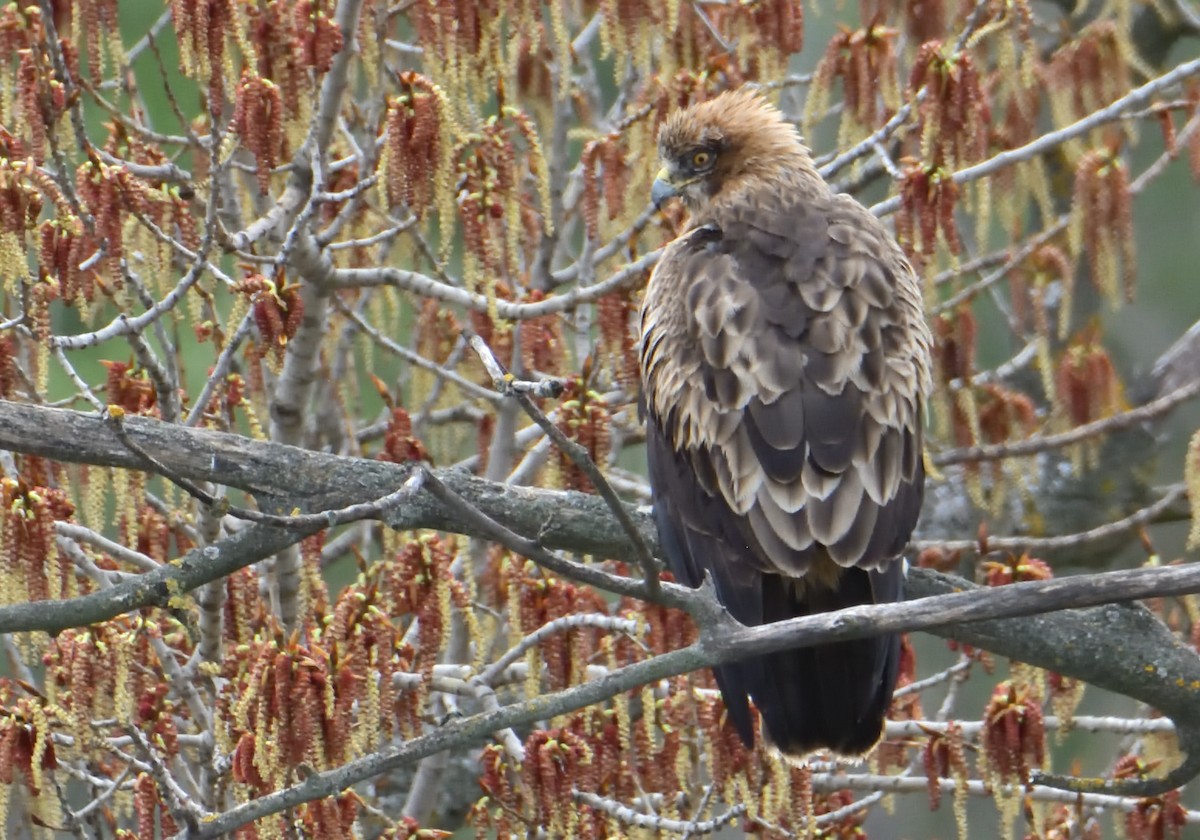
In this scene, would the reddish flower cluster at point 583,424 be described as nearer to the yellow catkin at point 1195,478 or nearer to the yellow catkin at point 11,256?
the yellow catkin at point 11,256

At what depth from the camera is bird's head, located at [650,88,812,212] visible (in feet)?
17.0

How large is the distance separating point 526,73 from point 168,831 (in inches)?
106

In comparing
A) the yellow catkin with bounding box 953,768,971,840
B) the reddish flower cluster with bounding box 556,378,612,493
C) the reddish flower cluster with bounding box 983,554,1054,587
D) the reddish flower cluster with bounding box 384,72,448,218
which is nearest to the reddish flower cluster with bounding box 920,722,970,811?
the yellow catkin with bounding box 953,768,971,840

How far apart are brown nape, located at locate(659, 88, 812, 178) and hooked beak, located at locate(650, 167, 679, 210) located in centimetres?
10

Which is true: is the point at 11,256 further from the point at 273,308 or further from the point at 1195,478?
the point at 1195,478

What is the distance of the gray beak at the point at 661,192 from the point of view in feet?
16.5

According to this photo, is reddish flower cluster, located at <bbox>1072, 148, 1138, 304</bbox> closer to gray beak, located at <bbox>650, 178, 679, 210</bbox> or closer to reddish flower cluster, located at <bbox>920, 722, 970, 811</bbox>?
gray beak, located at <bbox>650, 178, 679, 210</bbox>

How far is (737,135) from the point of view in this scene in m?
5.25

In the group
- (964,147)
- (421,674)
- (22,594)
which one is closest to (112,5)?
(22,594)

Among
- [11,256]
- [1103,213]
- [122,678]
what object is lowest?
[122,678]

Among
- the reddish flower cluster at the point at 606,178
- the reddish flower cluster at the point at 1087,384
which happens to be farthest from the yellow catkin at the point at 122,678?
the reddish flower cluster at the point at 1087,384

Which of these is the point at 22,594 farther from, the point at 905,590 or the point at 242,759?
the point at 905,590

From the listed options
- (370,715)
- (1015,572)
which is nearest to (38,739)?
(370,715)

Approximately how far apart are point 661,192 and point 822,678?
5.81ft
